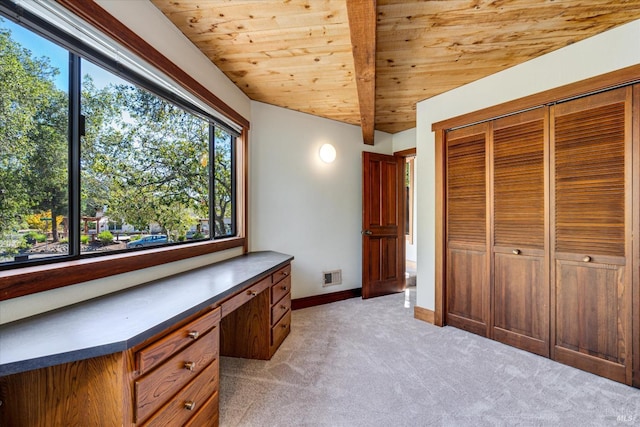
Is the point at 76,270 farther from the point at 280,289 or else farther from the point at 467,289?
the point at 467,289

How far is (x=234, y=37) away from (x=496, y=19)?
182cm

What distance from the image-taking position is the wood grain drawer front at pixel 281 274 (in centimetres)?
240

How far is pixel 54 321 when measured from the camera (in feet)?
3.58

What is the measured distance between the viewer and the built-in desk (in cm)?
92

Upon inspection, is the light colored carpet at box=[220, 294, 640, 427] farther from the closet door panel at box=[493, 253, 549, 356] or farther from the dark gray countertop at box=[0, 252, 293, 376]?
the dark gray countertop at box=[0, 252, 293, 376]

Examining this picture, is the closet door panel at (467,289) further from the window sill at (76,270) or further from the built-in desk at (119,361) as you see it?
the window sill at (76,270)

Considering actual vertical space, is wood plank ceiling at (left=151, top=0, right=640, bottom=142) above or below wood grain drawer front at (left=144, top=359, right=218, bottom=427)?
above

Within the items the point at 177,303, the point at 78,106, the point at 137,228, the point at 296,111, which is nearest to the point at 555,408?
the point at 177,303

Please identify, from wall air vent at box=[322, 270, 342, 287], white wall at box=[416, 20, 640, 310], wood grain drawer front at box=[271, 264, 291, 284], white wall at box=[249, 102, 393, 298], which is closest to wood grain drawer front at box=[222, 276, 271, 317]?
wood grain drawer front at box=[271, 264, 291, 284]

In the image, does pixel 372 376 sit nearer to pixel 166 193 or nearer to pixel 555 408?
pixel 555 408

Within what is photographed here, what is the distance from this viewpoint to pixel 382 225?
411cm

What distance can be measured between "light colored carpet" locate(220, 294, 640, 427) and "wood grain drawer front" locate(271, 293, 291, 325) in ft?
0.92

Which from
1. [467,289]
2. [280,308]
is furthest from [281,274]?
[467,289]

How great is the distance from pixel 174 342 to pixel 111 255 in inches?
29.2
